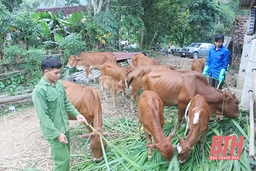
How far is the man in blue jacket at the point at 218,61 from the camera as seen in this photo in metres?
5.15

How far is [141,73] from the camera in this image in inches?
245

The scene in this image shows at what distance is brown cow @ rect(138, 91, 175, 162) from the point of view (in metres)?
3.25

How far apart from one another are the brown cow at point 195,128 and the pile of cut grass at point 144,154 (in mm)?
141

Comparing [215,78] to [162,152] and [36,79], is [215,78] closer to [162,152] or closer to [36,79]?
[162,152]

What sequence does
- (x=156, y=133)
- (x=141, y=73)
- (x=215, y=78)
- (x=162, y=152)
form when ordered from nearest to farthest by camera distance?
(x=162, y=152) < (x=156, y=133) < (x=215, y=78) < (x=141, y=73)

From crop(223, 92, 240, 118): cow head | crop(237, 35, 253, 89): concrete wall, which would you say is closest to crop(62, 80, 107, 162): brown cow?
crop(223, 92, 240, 118): cow head

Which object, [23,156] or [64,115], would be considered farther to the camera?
[23,156]

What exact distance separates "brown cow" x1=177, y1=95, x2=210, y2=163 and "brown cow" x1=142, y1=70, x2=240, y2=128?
26.1 inches

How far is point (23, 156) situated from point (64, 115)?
1826 millimetres

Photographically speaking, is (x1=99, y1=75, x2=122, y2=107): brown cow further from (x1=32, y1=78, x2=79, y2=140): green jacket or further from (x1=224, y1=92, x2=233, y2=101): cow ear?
(x1=32, y1=78, x2=79, y2=140): green jacket

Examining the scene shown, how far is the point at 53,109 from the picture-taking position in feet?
9.77

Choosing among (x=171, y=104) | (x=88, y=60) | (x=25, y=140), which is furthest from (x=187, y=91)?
(x=88, y=60)

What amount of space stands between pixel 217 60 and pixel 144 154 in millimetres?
2883

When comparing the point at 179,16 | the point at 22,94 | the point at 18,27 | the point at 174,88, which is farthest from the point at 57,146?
the point at 179,16
